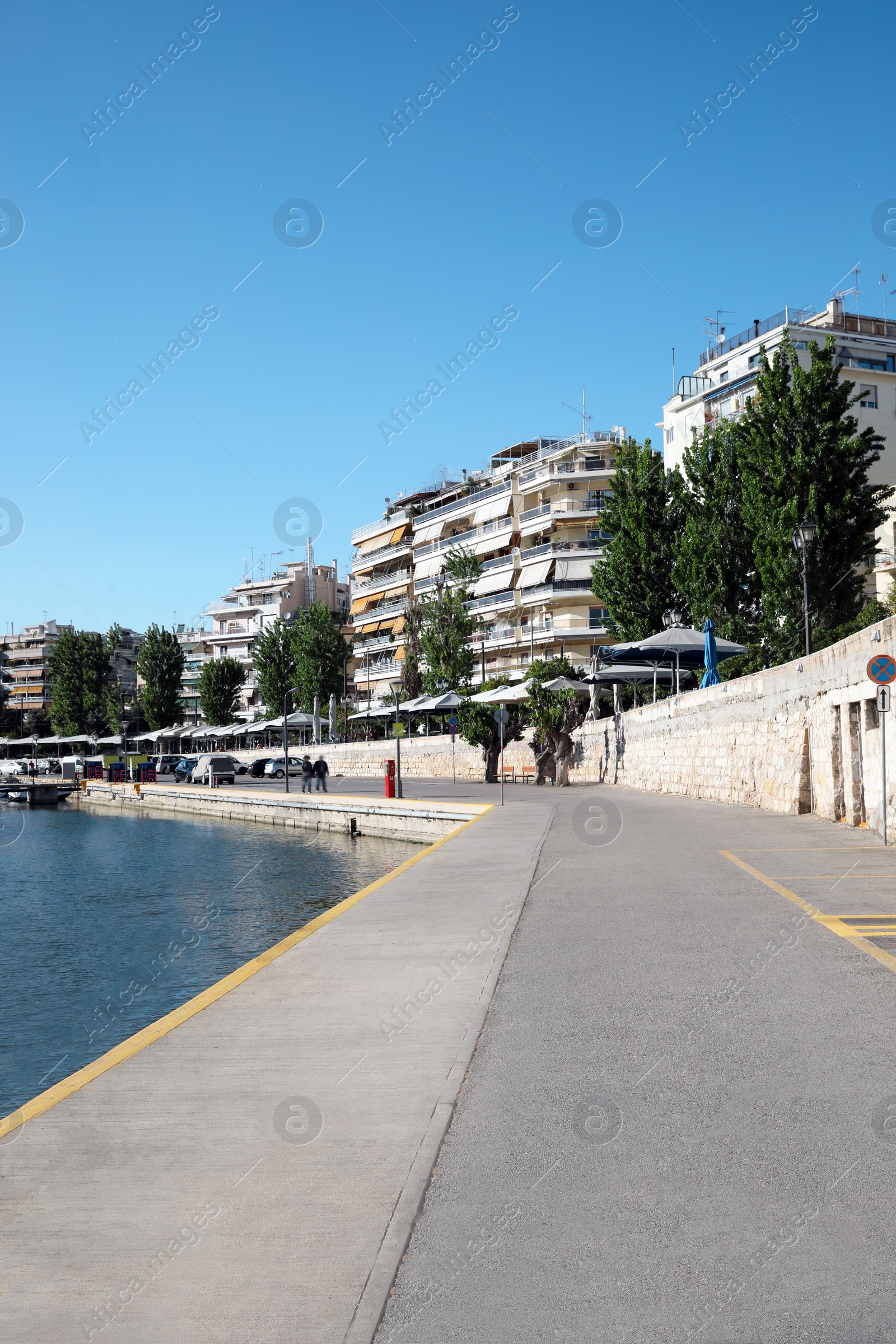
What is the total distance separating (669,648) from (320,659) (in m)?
61.1

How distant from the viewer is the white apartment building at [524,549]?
7662 centimetres

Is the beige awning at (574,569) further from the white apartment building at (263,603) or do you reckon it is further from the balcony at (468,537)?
the white apartment building at (263,603)

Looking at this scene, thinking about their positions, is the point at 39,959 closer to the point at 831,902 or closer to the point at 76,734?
the point at 831,902

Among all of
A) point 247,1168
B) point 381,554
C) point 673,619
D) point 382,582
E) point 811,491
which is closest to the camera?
point 247,1168

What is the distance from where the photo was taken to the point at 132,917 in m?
22.8

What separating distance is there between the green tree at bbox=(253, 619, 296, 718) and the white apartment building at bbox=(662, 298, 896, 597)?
4513cm

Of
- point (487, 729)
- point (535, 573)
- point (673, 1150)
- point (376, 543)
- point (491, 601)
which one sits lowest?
point (673, 1150)

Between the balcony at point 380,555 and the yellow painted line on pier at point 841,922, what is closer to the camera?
the yellow painted line on pier at point 841,922

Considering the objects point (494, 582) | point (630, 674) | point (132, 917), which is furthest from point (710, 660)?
point (494, 582)

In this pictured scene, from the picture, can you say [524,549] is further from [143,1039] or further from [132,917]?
[143,1039]

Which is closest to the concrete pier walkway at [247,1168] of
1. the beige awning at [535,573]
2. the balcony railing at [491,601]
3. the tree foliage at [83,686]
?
the beige awning at [535,573]

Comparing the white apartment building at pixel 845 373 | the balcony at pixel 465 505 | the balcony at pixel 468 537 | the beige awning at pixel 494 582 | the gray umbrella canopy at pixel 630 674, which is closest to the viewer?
the gray umbrella canopy at pixel 630 674

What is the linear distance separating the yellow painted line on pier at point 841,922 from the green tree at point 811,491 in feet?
80.9

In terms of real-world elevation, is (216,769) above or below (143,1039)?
above
